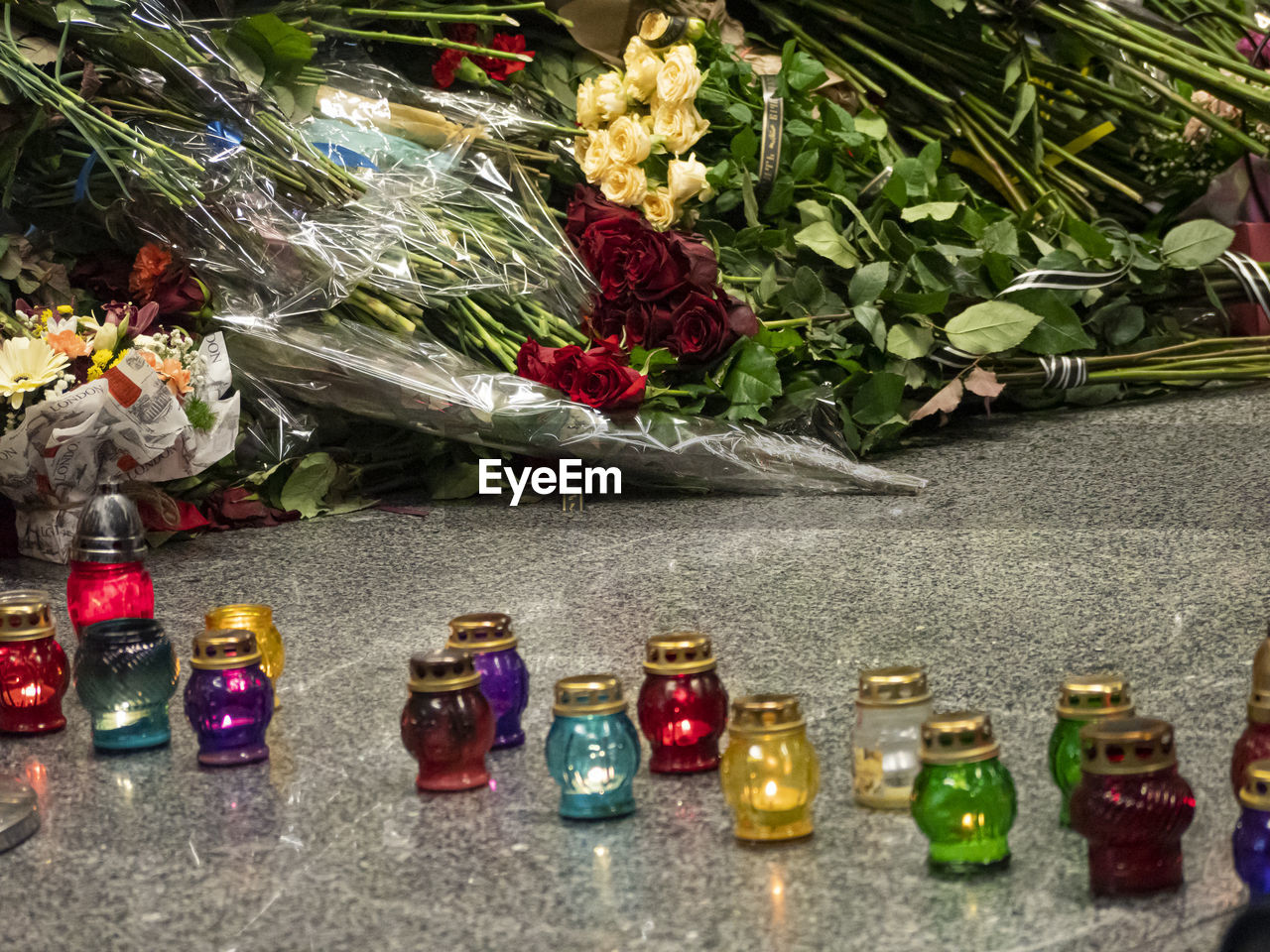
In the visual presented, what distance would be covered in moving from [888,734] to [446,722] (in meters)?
0.29

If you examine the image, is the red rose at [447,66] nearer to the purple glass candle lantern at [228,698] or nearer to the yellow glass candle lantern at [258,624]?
the yellow glass candle lantern at [258,624]

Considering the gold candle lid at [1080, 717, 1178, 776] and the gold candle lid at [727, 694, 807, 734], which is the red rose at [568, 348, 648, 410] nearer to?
the gold candle lid at [727, 694, 807, 734]

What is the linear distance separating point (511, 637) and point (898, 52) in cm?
186

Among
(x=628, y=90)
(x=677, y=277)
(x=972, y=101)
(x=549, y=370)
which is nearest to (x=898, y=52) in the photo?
(x=972, y=101)

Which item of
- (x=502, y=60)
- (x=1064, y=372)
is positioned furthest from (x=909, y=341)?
(x=502, y=60)

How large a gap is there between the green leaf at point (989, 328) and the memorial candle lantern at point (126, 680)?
136 centimetres

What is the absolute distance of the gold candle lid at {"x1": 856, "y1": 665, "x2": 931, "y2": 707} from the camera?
91 centimetres

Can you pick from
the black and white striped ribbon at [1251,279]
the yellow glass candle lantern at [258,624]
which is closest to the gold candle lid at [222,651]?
the yellow glass candle lantern at [258,624]

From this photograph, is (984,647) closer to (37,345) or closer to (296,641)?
(296,641)

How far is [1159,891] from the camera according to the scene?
0.79 meters

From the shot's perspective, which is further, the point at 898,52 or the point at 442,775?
the point at 898,52

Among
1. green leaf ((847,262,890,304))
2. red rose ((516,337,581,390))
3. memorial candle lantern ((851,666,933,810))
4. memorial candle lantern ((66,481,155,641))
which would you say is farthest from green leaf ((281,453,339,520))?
memorial candle lantern ((851,666,933,810))

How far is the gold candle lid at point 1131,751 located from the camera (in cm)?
76

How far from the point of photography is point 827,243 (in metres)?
2.15
